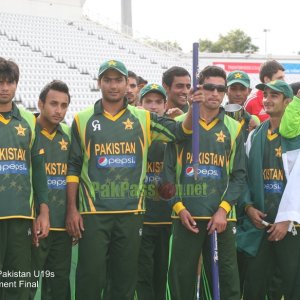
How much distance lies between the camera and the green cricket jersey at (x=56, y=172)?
402 centimetres

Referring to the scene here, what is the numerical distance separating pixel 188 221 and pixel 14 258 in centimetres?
119

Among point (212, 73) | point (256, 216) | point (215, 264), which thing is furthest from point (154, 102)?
point (215, 264)

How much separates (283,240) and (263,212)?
0.26 metres

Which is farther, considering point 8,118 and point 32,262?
point 32,262

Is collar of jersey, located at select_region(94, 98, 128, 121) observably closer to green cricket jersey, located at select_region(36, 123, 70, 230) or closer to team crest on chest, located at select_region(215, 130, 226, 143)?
green cricket jersey, located at select_region(36, 123, 70, 230)

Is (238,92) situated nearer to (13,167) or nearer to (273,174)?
(273,174)

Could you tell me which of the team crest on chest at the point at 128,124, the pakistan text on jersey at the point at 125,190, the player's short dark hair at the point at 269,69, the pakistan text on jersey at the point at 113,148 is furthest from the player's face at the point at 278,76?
the pakistan text on jersey at the point at 113,148

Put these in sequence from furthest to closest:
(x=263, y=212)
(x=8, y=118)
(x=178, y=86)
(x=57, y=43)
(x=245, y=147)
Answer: (x=57, y=43) → (x=178, y=86) → (x=245, y=147) → (x=263, y=212) → (x=8, y=118)

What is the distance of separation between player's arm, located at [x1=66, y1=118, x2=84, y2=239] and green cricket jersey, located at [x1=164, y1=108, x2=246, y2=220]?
634 millimetres

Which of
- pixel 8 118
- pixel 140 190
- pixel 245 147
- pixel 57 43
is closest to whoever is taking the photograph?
pixel 8 118

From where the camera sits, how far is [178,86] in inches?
190

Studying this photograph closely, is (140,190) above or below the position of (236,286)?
above

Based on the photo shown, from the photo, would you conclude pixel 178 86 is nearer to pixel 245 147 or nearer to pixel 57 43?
pixel 245 147

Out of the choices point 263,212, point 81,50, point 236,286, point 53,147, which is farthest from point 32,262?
point 81,50
